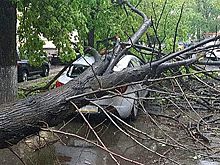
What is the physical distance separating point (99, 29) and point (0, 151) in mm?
5155

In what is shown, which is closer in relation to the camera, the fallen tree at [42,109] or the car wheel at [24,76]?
the fallen tree at [42,109]

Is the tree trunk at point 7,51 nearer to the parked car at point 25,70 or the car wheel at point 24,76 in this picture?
the parked car at point 25,70

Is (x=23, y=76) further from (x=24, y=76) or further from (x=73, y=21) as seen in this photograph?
(x=73, y=21)

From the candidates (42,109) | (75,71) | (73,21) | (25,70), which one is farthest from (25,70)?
(42,109)

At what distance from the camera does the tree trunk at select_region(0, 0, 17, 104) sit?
21.0ft

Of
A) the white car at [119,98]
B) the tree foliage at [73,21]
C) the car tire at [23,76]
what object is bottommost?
the car tire at [23,76]

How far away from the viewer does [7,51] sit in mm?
6605

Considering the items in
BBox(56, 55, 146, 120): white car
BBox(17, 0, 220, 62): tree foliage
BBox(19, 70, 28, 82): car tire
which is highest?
BBox(17, 0, 220, 62): tree foliage

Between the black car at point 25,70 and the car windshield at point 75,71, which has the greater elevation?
the car windshield at point 75,71

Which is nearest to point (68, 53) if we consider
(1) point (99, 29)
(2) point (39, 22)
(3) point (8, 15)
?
(2) point (39, 22)

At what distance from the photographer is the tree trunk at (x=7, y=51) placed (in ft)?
21.0

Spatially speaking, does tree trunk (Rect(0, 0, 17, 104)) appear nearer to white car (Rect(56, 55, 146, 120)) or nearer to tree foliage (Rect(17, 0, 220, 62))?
tree foliage (Rect(17, 0, 220, 62))

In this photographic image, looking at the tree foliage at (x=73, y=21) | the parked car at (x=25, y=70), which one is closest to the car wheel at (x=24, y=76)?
the parked car at (x=25, y=70)

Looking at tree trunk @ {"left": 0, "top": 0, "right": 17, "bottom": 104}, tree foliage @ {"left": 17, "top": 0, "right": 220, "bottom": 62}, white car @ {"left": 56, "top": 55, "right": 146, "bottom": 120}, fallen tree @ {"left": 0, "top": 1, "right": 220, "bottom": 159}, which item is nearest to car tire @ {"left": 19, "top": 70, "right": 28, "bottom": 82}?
tree foliage @ {"left": 17, "top": 0, "right": 220, "bottom": 62}
